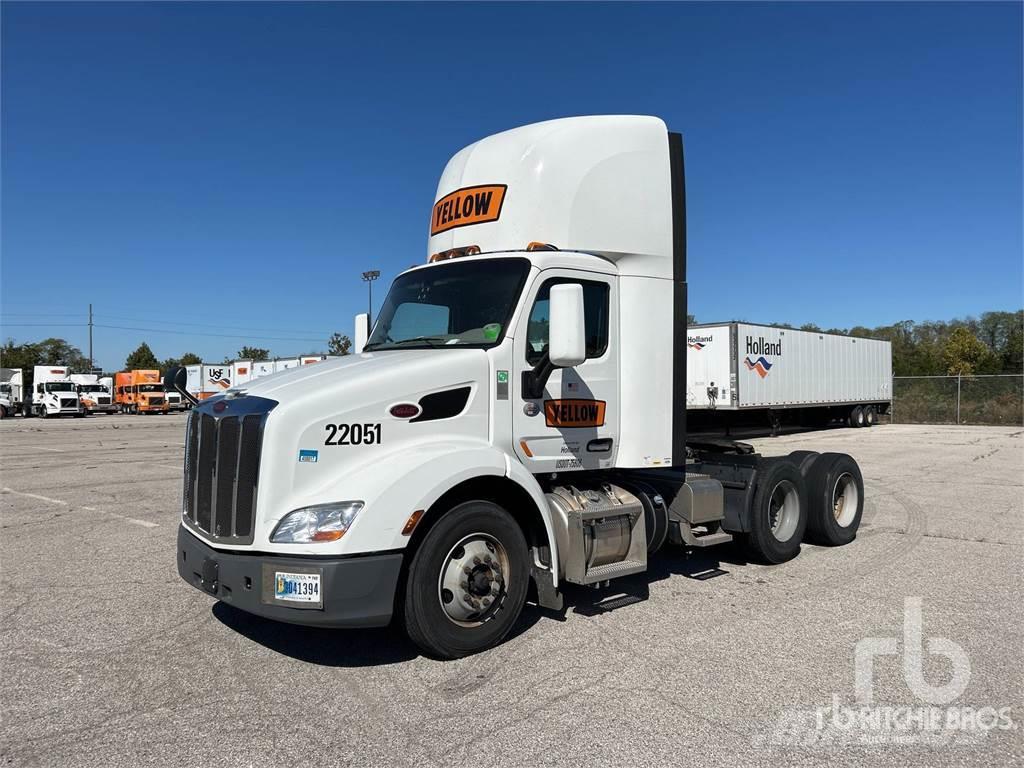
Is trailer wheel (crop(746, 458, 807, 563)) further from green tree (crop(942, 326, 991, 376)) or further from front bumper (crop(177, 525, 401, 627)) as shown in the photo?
green tree (crop(942, 326, 991, 376))

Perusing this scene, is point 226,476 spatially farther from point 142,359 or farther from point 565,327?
point 142,359

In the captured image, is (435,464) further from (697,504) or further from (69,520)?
(69,520)

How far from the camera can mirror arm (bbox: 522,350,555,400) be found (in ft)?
16.9

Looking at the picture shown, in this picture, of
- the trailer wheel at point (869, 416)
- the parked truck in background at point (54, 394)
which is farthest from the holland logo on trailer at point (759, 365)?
the parked truck in background at point (54, 394)

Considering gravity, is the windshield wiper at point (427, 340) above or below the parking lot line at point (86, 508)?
above

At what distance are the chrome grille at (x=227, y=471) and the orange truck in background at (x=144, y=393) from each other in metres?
54.8

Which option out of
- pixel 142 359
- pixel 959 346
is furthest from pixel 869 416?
pixel 142 359

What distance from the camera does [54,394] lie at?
156ft

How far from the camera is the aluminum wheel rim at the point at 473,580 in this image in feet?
15.1

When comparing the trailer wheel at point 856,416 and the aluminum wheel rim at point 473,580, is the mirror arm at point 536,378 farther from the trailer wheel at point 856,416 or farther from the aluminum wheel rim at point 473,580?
the trailer wheel at point 856,416

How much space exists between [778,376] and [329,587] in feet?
80.9

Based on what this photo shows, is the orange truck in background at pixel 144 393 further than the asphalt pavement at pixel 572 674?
Yes

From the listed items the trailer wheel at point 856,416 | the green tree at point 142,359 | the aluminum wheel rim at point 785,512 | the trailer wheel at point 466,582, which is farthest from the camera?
the green tree at point 142,359

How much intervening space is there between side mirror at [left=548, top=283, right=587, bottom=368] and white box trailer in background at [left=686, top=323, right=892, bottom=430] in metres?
15.5
